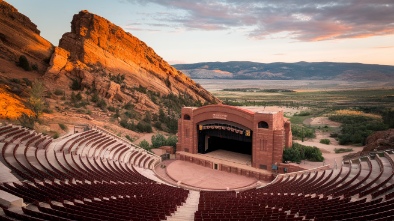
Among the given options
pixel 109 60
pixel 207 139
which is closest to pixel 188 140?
pixel 207 139

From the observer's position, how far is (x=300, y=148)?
37188 millimetres

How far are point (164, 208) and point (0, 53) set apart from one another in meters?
58.5

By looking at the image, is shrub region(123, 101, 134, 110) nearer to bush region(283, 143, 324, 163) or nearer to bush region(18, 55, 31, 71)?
bush region(18, 55, 31, 71)

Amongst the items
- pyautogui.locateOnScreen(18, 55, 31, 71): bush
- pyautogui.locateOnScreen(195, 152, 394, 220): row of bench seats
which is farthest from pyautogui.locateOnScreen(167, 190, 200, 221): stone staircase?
pyautogui.locateOnScreen(18, 55, 31, 71): bush

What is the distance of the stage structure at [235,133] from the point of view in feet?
115

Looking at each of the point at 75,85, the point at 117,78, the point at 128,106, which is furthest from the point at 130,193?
the point at 117,78

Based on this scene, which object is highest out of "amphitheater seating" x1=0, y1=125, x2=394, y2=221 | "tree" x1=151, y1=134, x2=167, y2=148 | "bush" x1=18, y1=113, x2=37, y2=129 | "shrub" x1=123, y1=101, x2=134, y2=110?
"shrub" x1=123, y1=101, x2=134, y2=110

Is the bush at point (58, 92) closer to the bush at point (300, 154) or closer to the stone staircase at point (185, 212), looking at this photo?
the bush at point (300, 154)

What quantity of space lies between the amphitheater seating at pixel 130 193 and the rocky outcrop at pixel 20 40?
125ft

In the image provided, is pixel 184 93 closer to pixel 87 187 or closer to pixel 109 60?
pixel 109 60

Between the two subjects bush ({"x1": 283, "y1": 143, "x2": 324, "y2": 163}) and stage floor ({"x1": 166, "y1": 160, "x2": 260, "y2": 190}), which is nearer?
stage floor ({"x1": 166, "y1": 160, "x2": 260, "y2": 190})

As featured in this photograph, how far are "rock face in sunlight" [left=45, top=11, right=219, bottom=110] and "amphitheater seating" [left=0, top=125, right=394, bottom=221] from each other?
33.3 m

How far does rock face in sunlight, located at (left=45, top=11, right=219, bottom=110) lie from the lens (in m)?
62.6

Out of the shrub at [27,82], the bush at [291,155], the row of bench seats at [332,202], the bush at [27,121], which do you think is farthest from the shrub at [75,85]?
the row of bench seats at [332,202]
